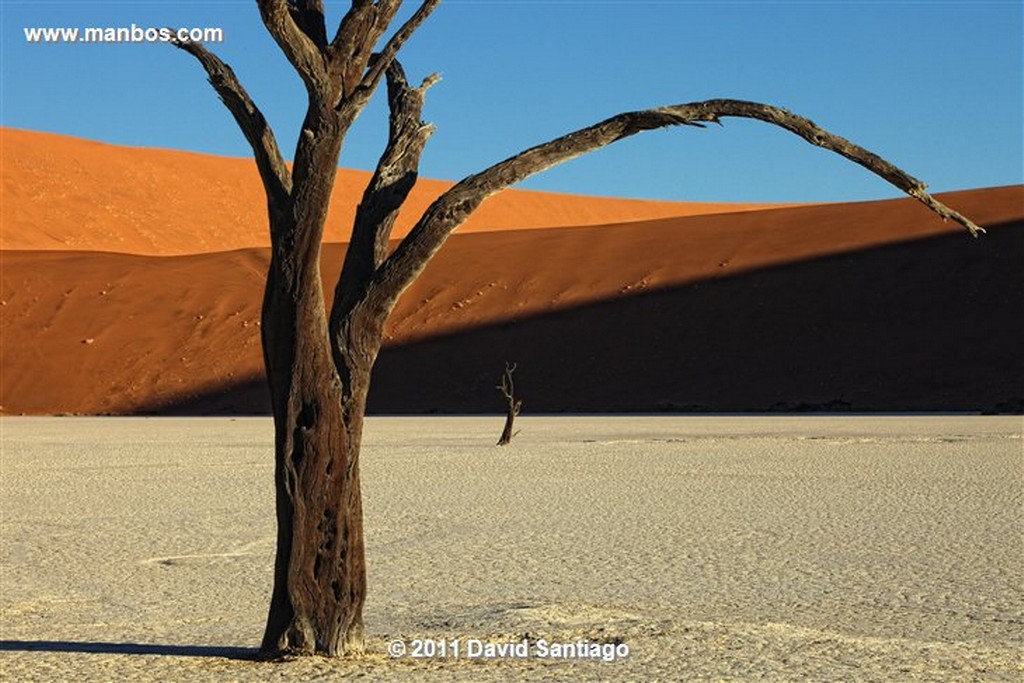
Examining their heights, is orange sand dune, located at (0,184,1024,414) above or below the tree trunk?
above

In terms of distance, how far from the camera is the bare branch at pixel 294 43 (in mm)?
7141

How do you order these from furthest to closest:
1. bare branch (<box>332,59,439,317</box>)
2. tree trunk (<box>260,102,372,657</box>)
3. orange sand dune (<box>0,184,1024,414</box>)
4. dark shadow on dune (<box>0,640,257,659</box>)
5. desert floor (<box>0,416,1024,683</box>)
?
orange sand dune (<box>0,184,1024,414</box>)
dark shadow on dune (<box>0,640,257,659</box>)
bare branch (<box>332,59,439,317</box>)
desert floor (<box>0,416,1024,683</box>)
tree trunk (<box>260,102,372,657</box>)

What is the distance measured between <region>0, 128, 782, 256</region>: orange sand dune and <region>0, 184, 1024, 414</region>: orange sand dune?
1163 inches

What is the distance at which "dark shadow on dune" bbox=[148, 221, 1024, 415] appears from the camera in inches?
1681

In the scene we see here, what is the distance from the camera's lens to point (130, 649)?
795 cm

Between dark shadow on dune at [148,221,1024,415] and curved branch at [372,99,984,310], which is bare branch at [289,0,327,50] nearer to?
curved branch at [372,99,984,310]

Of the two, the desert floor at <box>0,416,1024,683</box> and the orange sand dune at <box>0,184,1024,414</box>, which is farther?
the orange sand dune at <box>0,184,1024,414</box>

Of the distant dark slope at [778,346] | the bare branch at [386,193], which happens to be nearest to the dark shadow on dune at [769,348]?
the distant dark slope at [778,346]

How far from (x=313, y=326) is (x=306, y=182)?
26.9 inches

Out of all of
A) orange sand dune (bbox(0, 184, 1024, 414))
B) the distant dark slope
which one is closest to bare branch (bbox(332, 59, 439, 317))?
orange sand dune (bbox(0, 184, 1024, 414))

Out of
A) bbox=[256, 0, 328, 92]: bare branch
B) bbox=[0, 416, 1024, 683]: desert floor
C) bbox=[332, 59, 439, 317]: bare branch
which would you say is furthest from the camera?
bbox=[332, 59, 439, 317]: bare branch

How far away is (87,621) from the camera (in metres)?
9.28

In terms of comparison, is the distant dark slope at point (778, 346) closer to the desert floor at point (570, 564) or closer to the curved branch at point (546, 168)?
the desert floor at point (570, 564)

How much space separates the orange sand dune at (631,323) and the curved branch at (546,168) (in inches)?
1262
